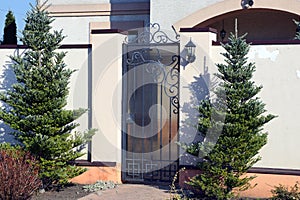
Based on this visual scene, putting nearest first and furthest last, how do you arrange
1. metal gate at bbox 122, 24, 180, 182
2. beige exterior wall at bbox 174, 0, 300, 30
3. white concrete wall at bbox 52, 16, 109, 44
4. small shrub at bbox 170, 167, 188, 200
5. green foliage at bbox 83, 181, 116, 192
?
small shrub at bbox 170, 167, 188, 200 < green foliage at bbox 83, 181, 116, 192 < metal gate at bbox 122, 24, 180, 182 < beige exterior wall at bbox 174, 0, 300, 30 < white concrete wall at bbox 52, 16, 109, 44

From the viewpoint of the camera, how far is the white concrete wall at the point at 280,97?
8016 mm

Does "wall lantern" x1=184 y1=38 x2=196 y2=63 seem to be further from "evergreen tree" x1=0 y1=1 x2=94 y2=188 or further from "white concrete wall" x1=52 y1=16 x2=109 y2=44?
"white concrete wall" x1=52 y1=16 x2=109 y2=44

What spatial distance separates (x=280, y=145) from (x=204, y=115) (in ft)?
5.03

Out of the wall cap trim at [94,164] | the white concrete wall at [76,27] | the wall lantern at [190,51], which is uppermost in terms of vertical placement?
the white concrete wall at [76,27]

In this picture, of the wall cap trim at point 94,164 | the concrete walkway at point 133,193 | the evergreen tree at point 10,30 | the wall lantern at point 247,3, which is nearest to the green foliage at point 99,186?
the concrete walkway at point 133,193

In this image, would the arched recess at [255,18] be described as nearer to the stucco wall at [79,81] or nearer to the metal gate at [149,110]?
the metal gate at [149,110]

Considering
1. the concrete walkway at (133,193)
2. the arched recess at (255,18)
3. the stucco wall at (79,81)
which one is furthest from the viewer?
the arched recess at (255,18)

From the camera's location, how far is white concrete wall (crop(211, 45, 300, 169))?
8016 millimetres

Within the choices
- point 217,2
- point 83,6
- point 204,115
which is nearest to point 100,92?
point 204,115

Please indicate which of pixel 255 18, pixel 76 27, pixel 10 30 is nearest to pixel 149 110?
pixel 255 18

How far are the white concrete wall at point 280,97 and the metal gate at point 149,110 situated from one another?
1723 millimetres

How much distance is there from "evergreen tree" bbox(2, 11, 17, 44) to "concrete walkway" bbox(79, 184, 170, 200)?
318 inches

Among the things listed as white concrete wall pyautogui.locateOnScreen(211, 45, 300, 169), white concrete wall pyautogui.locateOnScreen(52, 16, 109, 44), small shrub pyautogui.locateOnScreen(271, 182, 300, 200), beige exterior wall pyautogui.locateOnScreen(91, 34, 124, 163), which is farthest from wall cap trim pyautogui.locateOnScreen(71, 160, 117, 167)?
white concrete wall pyautogui.locateOnScreen(52, 16, 109, 44)

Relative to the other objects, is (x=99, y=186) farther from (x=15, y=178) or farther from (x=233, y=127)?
(x=233, y=127)
